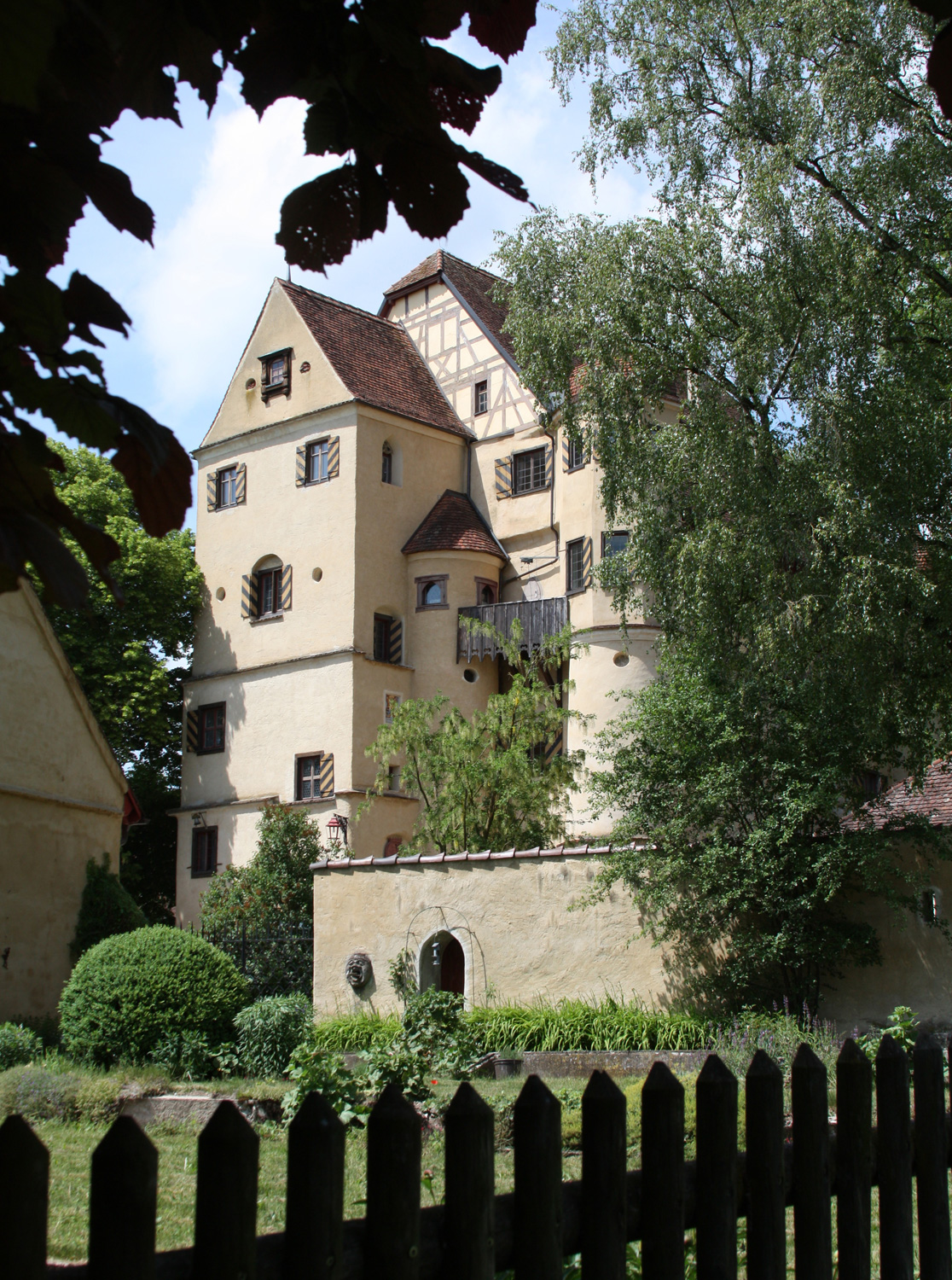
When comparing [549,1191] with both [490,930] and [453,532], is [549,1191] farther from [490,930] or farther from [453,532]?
[453,532]

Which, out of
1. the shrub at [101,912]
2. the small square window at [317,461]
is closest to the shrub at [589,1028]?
the shrub at [101,912]

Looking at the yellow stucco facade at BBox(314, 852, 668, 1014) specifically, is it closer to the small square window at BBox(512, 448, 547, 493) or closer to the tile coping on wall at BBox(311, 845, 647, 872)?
the tile coping on wall at BBox(311, 845, 647, 872)

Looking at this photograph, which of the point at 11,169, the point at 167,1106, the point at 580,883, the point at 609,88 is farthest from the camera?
the point at 580,883

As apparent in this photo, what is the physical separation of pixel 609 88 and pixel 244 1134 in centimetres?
1723

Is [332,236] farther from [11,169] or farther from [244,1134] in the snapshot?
[244,1134]

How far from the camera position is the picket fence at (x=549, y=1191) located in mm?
1917

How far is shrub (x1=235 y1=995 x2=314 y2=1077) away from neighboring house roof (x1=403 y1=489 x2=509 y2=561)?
18720mm

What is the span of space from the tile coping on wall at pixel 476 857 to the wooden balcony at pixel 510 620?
11372mm

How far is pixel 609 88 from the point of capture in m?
17.1

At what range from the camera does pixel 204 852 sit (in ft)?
111

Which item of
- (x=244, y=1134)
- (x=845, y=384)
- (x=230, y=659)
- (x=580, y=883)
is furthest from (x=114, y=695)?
(x=244, y=1134)

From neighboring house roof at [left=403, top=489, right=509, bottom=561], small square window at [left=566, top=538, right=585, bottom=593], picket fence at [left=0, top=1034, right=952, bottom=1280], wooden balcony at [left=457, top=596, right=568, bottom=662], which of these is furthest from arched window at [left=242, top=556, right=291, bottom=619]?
picket fence at [left=0, top=1034, right=952, bottom=1280]

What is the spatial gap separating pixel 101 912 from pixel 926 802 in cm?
1280

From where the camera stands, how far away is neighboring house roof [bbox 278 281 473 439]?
33969 mm
